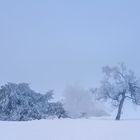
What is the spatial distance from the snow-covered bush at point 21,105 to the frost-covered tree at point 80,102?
26.3 ft

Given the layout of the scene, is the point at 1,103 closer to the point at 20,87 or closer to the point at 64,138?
the point at 20,87

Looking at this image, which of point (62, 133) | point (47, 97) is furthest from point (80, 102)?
point (62, 133)

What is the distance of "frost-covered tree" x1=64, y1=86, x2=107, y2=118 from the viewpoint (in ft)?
78.7

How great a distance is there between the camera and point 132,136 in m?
7.28

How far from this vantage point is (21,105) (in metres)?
14.4

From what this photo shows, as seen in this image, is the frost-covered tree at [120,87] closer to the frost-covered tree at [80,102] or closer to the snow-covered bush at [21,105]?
the snow-covered bush at [21,105]

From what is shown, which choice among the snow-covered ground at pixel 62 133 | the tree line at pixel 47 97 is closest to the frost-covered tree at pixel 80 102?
the tree line at pixel 47 97

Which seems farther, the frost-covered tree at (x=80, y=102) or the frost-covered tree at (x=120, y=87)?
the frost-covered tree at (x=80, y=102)

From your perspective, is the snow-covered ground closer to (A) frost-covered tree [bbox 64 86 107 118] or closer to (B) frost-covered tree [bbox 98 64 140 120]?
(B) frost-covered tree [bbox 98 64 140 120]

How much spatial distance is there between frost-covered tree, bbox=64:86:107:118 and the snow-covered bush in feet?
26.3

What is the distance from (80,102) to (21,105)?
35.5ft

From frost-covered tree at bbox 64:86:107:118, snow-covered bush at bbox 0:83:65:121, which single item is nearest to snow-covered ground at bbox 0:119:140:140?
snow-covered bush at bbox 0:83:65:121

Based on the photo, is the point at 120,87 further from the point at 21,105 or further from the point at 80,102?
the point at 80,102

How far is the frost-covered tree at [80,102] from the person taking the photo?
2400 cm
